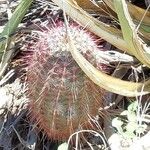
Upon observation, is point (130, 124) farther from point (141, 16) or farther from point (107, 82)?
point (141, 16)

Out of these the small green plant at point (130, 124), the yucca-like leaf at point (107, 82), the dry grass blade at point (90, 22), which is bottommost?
the small green plant at point (130, 124)

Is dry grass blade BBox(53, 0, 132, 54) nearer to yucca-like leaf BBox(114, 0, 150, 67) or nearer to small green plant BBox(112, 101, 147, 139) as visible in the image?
yucca-like leaf BBox(114, 0, 150, 67)

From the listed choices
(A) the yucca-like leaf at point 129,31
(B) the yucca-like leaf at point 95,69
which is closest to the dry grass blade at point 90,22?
(B) the yucca-like leaf at point 95,69

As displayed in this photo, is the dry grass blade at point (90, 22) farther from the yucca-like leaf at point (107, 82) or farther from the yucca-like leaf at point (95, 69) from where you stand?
the yucca-like leaf at point (107, 82)

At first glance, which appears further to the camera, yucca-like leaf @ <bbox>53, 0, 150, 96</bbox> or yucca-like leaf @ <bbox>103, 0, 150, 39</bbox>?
yucca-like leaf @ <bbox>103, 0, 150, 39</bbox>

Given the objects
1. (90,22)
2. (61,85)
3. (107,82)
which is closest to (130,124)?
(107,82)

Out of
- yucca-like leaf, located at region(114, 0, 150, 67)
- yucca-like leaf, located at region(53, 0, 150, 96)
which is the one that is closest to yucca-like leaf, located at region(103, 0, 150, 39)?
yucca-like leaf, located at region(53, 0, 150, 96)
